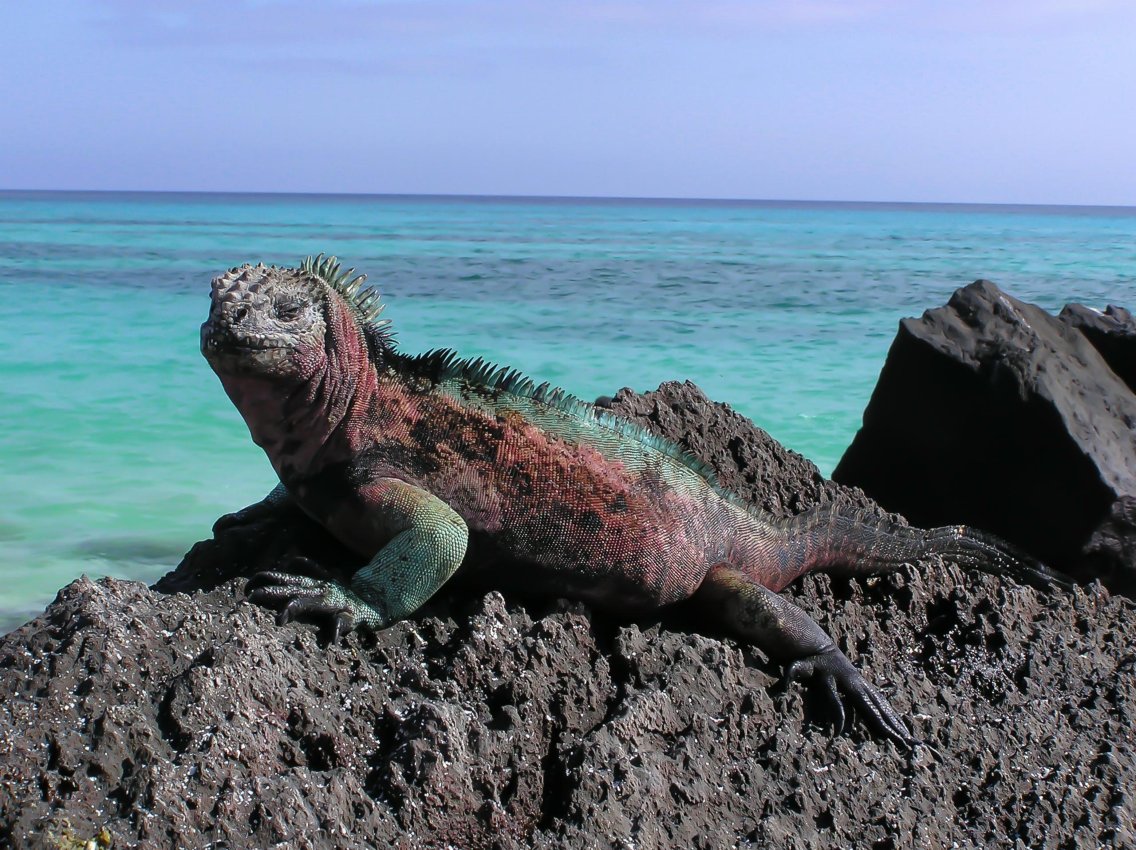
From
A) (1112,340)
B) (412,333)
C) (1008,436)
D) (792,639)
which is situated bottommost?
(412,333)

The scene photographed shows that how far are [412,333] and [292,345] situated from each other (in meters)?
17.5

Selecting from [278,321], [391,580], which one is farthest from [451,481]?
[278,321]

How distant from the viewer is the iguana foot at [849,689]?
12.2 feet

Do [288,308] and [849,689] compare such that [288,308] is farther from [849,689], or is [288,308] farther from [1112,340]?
[1112,340]

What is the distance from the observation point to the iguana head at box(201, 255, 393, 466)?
3.56m

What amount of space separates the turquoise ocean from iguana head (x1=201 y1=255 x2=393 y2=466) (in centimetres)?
450

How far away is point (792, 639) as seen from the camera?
3.92m

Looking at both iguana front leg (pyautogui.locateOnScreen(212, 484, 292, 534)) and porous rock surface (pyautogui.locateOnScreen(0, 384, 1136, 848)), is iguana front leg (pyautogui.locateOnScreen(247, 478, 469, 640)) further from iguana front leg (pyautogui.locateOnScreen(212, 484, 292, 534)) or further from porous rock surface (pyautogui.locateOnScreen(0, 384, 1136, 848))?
iguana front leg (pyautogui.locateOnScreen(212, 484, 292, 534))

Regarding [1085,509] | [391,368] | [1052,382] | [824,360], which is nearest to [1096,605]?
[1085,509]

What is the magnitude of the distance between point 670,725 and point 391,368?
5.02 feet

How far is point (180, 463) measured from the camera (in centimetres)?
1200

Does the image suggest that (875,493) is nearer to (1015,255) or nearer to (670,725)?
(670,725)

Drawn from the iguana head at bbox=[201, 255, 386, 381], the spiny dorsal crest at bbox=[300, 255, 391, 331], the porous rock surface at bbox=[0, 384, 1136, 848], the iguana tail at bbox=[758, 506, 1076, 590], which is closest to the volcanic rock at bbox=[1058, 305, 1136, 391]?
the iguana tail at bbox=[758, 506, 1076, 590]

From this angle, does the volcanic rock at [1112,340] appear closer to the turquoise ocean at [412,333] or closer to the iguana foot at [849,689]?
the iguana foot at [849,689]
